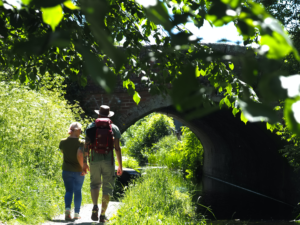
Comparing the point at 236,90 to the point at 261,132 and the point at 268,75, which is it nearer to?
the point at 268,75

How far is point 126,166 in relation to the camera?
2103 cm

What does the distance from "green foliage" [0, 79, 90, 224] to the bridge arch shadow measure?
254 centimetres

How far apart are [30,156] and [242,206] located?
6.35 m

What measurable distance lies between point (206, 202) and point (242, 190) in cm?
422

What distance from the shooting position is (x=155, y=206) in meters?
5.13

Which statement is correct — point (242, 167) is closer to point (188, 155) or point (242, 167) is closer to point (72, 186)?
point (188, 155)

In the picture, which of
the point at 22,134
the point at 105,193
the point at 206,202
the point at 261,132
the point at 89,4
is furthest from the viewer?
the point at 261,132

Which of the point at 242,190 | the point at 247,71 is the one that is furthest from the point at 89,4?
the point at 242,190

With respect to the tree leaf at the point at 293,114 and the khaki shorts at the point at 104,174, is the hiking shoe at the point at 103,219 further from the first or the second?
the tree leaf at the point at 293,114

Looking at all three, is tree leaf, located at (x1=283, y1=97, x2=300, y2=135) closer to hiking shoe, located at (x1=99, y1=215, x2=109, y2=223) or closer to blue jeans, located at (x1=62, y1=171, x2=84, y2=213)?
hiking shoe, located at (x1=99, y1=215, x2=109, y2=223)

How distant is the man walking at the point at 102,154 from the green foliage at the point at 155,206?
31cm

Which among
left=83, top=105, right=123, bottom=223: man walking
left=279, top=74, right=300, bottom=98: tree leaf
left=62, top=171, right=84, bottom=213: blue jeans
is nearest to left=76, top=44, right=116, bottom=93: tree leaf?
left=279, top=74, right=300, bottom=98: tree leaf

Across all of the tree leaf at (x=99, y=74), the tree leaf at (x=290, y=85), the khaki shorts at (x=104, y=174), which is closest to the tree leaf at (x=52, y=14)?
the tree leaf at (x=99, y=74)

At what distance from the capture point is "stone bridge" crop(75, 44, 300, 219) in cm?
914
